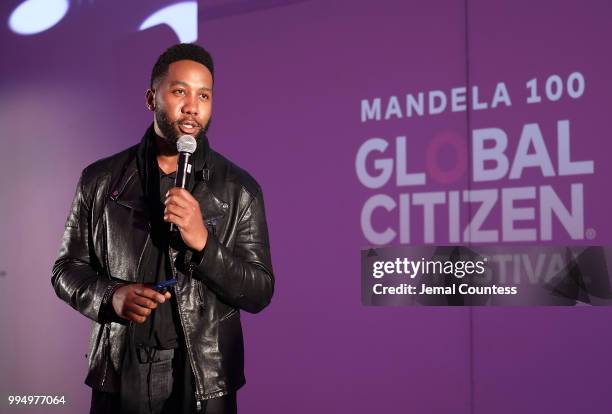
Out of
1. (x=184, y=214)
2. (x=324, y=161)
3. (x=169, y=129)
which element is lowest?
(x=184, y=214)

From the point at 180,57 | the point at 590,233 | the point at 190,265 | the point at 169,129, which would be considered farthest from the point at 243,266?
the point at 590,233

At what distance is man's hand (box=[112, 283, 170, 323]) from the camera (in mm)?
1495

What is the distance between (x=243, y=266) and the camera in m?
1.70

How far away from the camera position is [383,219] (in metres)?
3.21

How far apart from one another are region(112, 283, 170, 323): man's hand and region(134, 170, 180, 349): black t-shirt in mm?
115

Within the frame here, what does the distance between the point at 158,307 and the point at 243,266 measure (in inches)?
9.3

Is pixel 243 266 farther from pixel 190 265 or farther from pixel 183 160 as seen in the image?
pixel 183 160

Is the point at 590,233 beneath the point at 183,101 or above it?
beneath

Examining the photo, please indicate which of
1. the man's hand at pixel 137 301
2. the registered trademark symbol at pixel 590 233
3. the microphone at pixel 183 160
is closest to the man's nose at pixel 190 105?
the microphone at pixel 183 160

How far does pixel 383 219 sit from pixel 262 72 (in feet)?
3.40

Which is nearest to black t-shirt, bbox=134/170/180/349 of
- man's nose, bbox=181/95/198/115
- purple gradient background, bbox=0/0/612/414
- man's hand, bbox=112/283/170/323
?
man's hand, bbox=112/283/170/323

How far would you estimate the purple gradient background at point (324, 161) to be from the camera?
289cm

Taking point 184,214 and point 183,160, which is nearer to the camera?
point 184,214

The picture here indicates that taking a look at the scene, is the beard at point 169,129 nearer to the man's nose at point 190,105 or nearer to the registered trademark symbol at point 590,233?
the man's nose at point 190,105
